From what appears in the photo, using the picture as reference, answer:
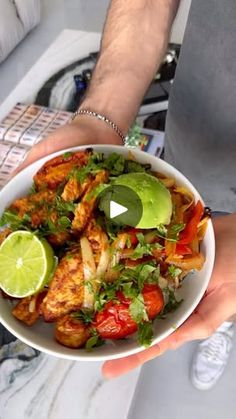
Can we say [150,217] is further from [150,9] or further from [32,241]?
[150,9]

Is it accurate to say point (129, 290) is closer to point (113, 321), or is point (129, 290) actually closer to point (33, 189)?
point (113, 321)

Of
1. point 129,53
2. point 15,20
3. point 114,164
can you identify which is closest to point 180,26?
point 15,20

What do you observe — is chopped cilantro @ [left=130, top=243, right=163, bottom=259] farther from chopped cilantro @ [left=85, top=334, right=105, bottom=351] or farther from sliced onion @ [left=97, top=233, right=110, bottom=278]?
chopped cilantro @ [left=85, top=334, right=105, bottom=351]

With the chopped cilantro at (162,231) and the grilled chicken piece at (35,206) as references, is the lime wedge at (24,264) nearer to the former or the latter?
the grilled chicken piece at (35,206)

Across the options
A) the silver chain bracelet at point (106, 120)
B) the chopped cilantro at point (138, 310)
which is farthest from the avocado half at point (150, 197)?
the silver chain bracelet at point (106, 120)

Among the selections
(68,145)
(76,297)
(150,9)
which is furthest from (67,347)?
(150,9)

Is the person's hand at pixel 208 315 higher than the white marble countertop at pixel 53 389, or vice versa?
the person's hand at pixel 208 315
